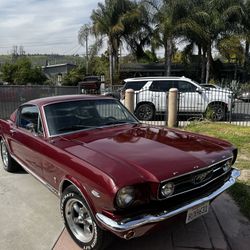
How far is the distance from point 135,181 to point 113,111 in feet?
8.12

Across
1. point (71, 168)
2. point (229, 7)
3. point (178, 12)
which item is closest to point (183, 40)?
point (178, 12)

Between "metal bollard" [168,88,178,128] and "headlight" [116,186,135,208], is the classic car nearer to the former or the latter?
"headlight" [116,186,135,208]

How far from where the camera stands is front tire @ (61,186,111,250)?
356 cm

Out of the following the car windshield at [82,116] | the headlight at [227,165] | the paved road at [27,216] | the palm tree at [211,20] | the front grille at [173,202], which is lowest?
the paved road at [27,216]

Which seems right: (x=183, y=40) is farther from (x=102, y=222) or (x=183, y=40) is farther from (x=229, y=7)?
(x=102, y=222)

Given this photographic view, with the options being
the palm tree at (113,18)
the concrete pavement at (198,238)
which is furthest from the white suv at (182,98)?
the palm tree at (113,18)

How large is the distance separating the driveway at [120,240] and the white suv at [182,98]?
8501 mm

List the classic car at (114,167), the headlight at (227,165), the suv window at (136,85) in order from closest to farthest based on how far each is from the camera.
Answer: the classic car at (114,167) < the headlight at (227,165) < the suv window at (136,85)

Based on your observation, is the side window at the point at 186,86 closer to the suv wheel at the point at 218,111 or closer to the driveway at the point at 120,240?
the suv wheel at the point at 218,111

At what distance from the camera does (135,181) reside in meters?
3.22

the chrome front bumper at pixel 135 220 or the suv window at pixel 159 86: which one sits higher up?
the suv window at pixel 159 86

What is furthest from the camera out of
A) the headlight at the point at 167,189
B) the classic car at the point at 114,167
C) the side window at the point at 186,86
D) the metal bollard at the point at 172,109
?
the side window at the point at 186,86

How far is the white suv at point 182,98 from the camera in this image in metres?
13.5

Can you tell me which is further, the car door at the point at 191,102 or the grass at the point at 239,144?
the car door at the point at 191,102
